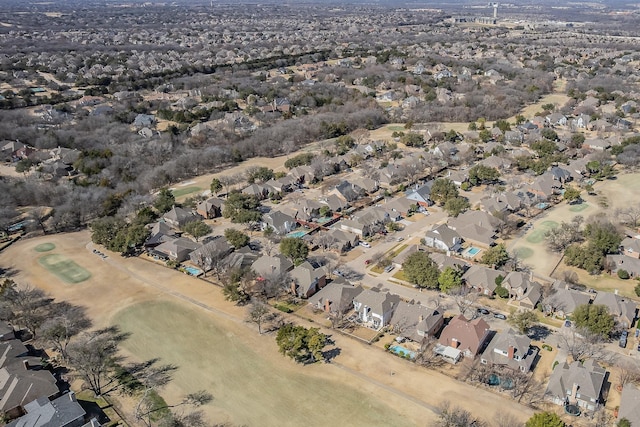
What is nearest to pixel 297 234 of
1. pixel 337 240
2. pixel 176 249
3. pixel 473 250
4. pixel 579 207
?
pixel 337 240

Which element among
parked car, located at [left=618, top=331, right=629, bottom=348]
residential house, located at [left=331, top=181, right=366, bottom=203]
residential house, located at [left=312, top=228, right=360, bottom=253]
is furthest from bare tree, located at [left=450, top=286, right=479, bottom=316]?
residential house, located at [left=331, top=181, right=366, bottom=203]

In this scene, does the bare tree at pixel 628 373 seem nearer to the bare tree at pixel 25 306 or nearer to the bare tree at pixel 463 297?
the bare tree at pixel 463 297

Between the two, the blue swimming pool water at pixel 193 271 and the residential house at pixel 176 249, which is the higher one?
the residential house at pixel 176 249

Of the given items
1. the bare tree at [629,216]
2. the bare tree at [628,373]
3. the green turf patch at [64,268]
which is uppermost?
the bare tree at [629,216]

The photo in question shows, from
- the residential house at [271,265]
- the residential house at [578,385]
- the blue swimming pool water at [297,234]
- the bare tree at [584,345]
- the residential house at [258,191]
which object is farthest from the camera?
the residential house at [258,191]

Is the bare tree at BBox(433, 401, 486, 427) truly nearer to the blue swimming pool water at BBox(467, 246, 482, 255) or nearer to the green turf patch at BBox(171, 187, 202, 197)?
the blue swimming pool water at BBox(467, 246, 482, 255)

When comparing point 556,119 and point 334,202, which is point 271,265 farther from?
point 556,119

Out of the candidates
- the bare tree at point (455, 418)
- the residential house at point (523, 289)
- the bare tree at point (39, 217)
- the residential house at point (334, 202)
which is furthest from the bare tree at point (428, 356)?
the bare tree at point (39, 217)
